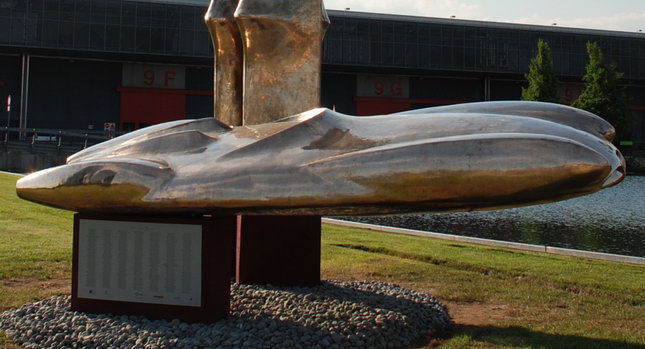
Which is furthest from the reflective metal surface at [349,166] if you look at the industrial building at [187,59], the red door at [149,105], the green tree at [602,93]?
the green tree at [602,93]

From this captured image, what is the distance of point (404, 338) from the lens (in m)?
5.39

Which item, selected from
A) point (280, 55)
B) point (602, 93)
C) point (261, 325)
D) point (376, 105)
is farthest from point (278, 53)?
point (376, 105)

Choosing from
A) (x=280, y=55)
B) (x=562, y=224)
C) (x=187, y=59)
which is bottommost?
(x=562, y=224)

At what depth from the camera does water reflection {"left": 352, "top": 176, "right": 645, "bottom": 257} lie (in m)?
13.5

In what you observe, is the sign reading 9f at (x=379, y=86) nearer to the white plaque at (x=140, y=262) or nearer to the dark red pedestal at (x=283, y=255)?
the dark red pedestal at (x=283, y=255)

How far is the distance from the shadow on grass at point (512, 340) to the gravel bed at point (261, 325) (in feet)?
0.79

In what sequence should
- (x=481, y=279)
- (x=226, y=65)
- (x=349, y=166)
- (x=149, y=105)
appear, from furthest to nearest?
(x=149, y=105)
(x=481, y=279)
(x=226, y=65)
(x=349, y=166)

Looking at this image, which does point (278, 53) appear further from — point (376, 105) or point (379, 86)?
point (379, 86)

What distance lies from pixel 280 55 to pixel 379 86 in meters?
36.0

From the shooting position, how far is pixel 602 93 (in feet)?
122

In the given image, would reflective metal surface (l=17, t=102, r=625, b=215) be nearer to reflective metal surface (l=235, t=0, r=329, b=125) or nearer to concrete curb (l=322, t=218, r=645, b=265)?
reflective metal surface (l=235, t=0, r=329, b=125)

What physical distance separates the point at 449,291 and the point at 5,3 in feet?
106

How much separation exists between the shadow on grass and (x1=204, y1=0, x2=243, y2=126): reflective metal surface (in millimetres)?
2792

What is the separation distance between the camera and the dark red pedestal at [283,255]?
6.83 meters
